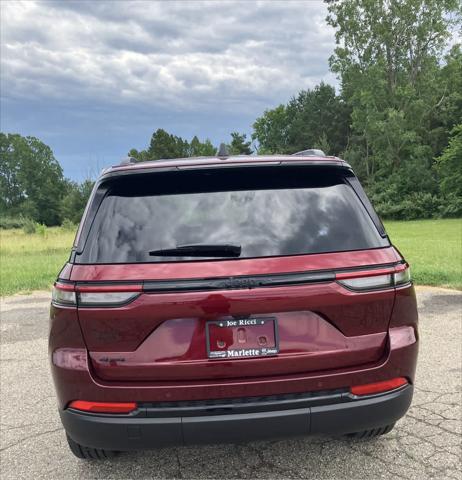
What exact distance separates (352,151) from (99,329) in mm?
51482

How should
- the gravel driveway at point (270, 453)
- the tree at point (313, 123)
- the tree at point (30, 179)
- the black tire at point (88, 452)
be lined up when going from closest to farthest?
1. the black tire at point (88, 452)
2. the gravel driveway at point (270, 453)
3. the tree at point (313, 123)
4. the tree at point (30, 179)

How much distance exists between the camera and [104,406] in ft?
6.93

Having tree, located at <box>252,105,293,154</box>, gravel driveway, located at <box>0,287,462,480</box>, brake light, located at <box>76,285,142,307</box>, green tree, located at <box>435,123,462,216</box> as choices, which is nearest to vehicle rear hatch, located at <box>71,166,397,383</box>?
brake light, located at <box>76,285,142,307</box>

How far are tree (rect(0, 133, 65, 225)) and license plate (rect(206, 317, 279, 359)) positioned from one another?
88401 mm

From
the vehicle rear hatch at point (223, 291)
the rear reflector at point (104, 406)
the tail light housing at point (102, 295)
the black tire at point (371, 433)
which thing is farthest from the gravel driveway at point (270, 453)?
the tail light housing at point (102, 295)

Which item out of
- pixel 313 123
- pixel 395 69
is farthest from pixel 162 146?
pixel 395 69

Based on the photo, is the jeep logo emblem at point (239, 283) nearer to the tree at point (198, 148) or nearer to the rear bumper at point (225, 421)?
the rear bumper at point (225, 421)

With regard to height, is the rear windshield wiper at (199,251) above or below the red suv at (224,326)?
above

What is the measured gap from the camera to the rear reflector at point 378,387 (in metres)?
2.17

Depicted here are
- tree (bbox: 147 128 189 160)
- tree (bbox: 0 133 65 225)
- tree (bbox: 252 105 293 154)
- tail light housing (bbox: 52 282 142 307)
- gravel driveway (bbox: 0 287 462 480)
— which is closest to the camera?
tail light housing (bbox: 52 282 142 307)

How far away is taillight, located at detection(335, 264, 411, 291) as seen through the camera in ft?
7.00

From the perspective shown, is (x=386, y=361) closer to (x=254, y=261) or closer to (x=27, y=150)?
(x=254, y=261)

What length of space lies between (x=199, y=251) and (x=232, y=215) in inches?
9.9

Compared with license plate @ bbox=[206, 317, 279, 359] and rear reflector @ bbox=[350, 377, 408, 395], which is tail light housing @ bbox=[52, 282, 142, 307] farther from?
rear reflector @ bbox=[350, 377, 408, 395]
